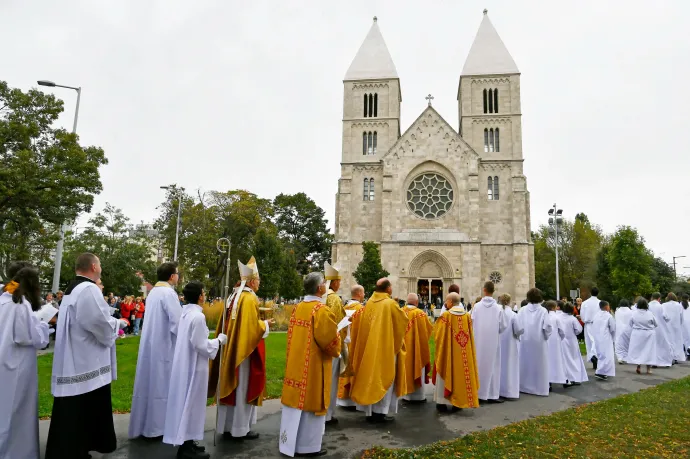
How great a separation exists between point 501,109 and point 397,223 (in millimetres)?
13837

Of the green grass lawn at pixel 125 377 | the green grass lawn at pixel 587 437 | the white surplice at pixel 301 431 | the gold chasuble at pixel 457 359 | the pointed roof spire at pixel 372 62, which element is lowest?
the green grass lawn at pixel 125 377

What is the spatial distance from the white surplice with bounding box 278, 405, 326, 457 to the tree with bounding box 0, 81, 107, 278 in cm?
1396

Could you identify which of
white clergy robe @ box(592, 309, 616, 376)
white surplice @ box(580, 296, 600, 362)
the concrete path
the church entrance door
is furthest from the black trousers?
the church entrance door

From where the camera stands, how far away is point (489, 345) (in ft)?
27.5

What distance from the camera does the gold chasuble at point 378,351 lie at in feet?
21.1

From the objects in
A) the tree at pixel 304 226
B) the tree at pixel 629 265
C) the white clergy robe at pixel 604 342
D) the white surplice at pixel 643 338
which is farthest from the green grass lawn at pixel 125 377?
the tree at pixel 304 226

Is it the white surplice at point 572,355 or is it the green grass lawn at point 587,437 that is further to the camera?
the white surplice at point 572,355

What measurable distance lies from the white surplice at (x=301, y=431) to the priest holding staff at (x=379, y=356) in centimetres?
121

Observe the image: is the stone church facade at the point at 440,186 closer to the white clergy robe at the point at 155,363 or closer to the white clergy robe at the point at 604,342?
the white clergy robe at the point at 604,342

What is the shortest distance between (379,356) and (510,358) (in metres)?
3.68

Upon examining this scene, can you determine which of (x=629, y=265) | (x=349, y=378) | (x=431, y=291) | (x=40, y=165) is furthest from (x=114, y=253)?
(x=629, y=265)

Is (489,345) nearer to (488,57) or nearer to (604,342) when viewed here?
(604,342)

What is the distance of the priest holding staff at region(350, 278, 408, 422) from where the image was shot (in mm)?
6453

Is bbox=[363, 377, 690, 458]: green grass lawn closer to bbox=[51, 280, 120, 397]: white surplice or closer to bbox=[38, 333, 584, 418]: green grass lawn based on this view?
bbox=[51, 280, 120, 397]: white surplice
